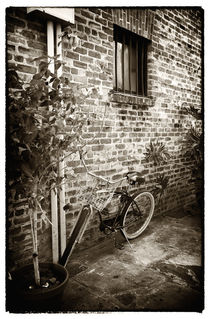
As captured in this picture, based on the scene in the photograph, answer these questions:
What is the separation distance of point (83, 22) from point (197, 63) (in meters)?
3.50

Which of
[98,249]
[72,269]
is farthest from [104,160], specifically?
[72,269]

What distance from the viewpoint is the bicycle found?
297cm

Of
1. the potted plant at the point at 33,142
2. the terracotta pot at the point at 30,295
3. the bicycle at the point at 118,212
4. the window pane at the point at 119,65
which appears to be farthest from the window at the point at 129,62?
the terracotta pot at the point at 30,295

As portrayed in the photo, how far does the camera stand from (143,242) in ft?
12.6

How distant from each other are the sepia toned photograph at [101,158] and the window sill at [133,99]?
0.9 inches

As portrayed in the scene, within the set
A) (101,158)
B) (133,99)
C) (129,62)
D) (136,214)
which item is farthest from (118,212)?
(129,62)

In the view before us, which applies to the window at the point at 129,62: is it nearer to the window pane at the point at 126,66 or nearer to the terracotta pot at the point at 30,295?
the window pane at the point at 126,66

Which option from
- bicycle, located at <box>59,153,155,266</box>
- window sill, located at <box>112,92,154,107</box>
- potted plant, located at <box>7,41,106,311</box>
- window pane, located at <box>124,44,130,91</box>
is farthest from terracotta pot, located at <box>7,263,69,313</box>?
window pane, located at <box>124,44,130,91</box>

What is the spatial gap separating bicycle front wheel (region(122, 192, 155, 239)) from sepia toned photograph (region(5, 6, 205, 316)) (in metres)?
0.02

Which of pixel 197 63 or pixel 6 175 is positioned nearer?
pixel 6 175

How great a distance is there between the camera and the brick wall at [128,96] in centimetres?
282

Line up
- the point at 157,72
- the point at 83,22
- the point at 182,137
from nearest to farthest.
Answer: the point at 83,22 < the point at 157,72 < the point at 182,137

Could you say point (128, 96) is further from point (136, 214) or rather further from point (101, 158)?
point (136, 214)

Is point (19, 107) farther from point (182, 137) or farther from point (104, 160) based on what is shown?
point (182, 137)
